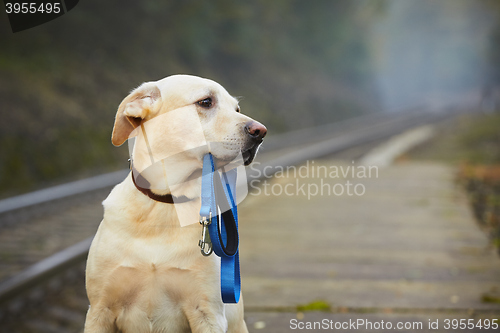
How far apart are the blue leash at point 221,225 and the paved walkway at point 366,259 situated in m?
1.37

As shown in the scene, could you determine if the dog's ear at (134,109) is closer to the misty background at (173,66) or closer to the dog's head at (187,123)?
the dog's head at (187,123)

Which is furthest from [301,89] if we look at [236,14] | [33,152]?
[33,152]

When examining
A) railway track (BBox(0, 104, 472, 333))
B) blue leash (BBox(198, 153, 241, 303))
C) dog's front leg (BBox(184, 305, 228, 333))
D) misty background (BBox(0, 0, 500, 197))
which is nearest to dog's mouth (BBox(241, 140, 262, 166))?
blue leash (BBox(198, 153, 241, 303))

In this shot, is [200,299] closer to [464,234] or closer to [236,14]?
[464,234]

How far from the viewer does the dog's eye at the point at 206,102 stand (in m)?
2.20

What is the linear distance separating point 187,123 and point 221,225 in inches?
18.8

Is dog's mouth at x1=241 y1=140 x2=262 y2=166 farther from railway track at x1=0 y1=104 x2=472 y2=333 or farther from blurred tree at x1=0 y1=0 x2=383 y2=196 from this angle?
blurred tree at x1=0 y1=0 x2=383 y2=196

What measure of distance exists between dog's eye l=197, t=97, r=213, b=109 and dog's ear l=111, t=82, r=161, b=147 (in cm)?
19

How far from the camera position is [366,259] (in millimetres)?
4660

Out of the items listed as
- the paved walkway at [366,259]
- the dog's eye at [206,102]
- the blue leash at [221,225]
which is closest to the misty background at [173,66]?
the paved walkway at [366,259]

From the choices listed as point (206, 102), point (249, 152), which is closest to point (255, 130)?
point (249, 152)

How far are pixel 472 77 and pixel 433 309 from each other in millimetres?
65789

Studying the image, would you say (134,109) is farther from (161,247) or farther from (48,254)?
(48,254)

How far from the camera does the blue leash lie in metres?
1.87
